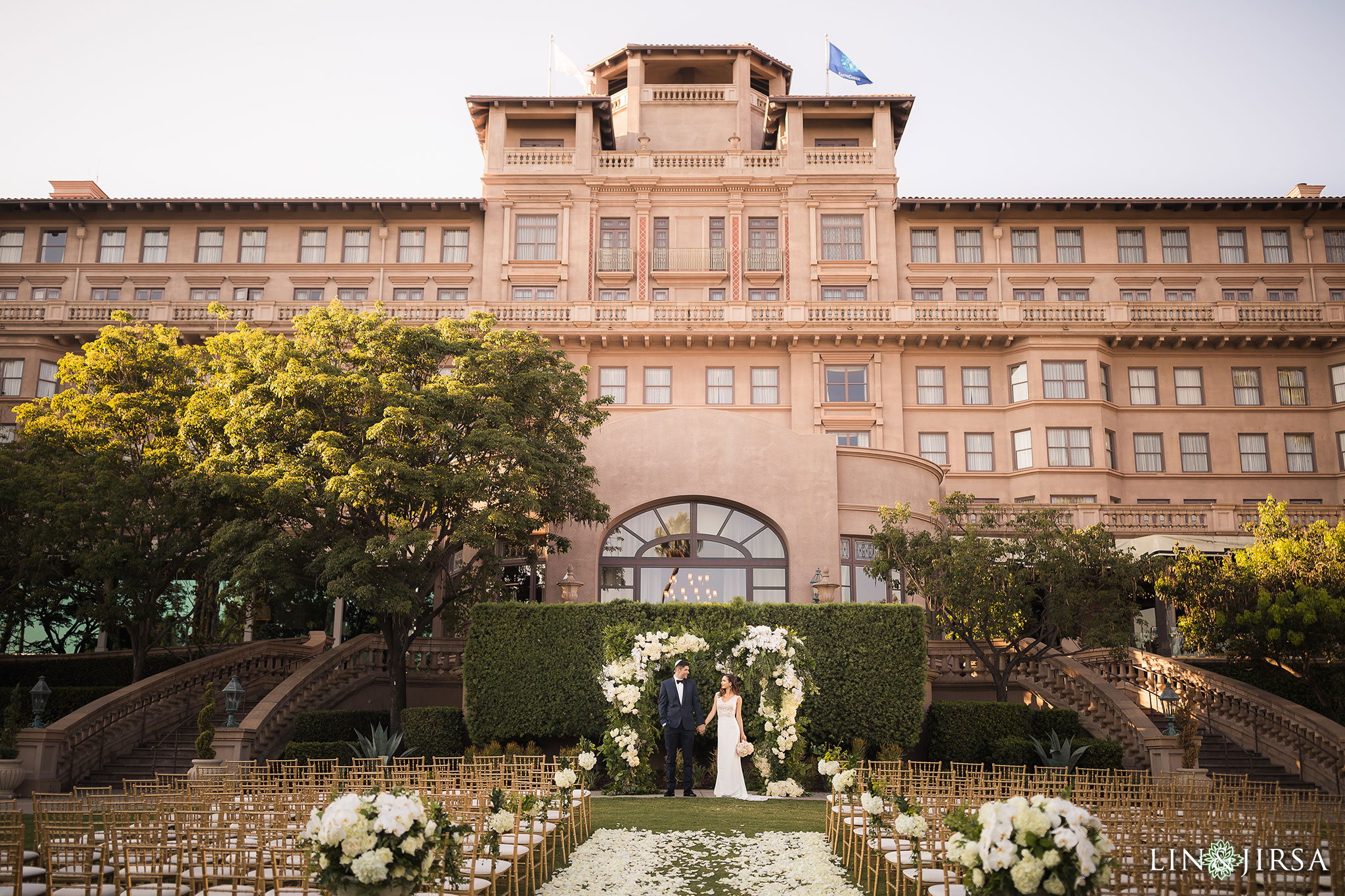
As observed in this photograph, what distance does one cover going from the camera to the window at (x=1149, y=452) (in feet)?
140

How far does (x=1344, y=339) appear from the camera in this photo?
139ft

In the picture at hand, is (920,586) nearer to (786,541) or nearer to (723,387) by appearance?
(786,541)

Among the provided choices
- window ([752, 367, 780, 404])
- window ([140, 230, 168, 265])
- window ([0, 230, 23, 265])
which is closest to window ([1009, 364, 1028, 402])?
window ([752, 367, 780, 404])

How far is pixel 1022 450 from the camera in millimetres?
42344

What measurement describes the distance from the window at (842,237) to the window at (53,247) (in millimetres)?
34000

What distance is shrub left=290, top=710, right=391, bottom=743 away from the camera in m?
22.7

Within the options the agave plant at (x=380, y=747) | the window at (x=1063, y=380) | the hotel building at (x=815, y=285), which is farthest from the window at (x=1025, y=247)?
the agave plant at (x=380, y=747)

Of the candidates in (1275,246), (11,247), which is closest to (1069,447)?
(1275,246)

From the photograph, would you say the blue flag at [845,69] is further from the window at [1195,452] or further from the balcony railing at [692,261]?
the window at [1195,452]

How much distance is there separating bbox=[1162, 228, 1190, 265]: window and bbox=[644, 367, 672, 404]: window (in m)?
23.1

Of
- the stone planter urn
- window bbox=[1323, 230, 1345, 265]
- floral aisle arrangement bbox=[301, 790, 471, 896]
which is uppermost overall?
window bbox=[1323, 230, 1345, 265]

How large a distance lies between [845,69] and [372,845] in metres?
44.4

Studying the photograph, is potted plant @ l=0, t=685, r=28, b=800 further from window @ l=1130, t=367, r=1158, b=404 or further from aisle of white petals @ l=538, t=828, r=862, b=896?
window @ l=1130, t=367, r=1158, b=404

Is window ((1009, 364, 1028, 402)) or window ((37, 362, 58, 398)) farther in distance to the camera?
window ((1009, 364, 1028, 402))
